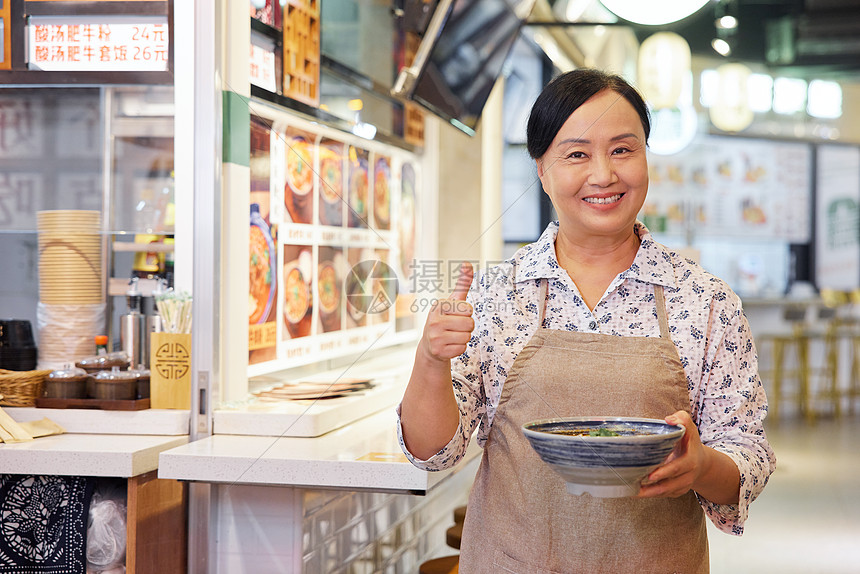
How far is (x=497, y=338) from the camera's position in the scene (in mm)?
1255

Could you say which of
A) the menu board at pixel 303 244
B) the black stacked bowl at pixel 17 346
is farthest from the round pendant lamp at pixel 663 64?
the black stacked bowl at pixel 17 346

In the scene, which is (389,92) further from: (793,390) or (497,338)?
(793,390)

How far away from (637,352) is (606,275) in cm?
14

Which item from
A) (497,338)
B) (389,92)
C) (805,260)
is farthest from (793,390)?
(497,338)

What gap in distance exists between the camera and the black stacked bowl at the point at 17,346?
2.20m

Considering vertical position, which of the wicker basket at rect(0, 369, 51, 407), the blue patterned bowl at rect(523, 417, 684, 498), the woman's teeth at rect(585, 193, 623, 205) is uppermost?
the woman's teeth at rect(585, 193, 623, 205)

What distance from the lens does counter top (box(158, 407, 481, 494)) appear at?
1.75 m

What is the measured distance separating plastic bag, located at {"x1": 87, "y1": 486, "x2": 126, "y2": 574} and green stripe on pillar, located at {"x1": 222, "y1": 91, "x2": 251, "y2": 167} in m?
0.90

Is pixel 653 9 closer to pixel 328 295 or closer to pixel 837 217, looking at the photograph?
pixel 328 295

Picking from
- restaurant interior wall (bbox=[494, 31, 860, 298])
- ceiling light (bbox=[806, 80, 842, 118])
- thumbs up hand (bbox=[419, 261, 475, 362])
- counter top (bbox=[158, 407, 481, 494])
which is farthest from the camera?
restaurant interior wall (bbox=[494, 31, 860, 298])

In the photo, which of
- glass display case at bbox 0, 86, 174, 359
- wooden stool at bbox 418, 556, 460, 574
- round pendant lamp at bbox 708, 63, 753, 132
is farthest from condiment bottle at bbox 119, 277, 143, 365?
round pendant lamp at bbox 708, 63, 753, 132

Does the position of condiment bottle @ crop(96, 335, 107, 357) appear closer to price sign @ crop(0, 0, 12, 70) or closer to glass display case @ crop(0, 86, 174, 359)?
glass display case @ crop(0, 86, 174, 359)

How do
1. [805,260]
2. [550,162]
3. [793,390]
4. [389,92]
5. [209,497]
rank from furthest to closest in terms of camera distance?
1. [805,260]
2. [793,390]
3. [389,92]
4. [209,497]
5. [550,162]

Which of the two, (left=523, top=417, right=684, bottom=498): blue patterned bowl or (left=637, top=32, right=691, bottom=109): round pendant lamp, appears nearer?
(left=523, top=417, right=684, bottom=498): blue patterned bowl
